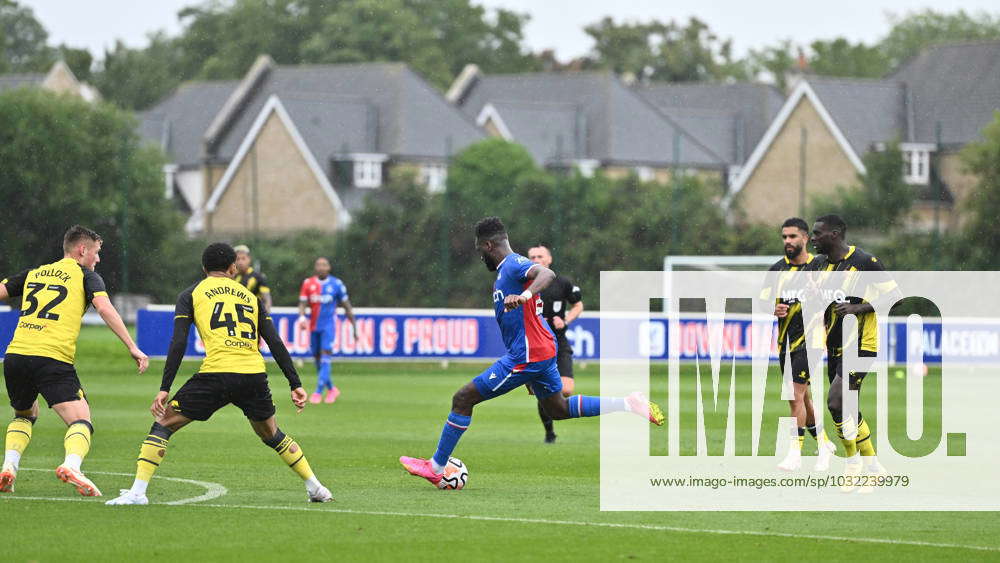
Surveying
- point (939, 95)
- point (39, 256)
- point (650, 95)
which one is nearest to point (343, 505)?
point (39, 256)

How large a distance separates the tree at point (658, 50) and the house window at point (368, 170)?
3338cm

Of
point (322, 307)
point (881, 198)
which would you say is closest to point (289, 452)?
point (322, 307)

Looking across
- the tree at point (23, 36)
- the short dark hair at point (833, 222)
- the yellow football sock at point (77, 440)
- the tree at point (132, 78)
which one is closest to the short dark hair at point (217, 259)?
the yellow football sock at point (77, 440)

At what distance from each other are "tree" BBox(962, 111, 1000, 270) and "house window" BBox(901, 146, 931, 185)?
1975 millimetres

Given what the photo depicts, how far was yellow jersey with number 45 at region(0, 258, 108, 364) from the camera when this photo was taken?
40.3 feet

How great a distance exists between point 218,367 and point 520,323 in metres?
2.60

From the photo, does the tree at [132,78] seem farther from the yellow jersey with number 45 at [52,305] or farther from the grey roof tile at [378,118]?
the yellow jersey with number 45 at [52,305]

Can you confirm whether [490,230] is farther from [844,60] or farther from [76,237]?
[844,60]

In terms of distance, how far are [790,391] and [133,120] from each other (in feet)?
146

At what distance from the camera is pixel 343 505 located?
11.9m

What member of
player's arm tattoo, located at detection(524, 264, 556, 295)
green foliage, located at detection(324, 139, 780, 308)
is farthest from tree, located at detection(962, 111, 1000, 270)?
player's arm tattoo, located at detection(524, 264, 556, 295)

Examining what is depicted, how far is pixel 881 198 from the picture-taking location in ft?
148

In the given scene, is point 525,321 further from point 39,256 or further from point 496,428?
point 39,256

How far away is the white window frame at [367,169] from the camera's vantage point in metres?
66.0
